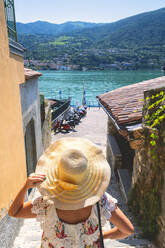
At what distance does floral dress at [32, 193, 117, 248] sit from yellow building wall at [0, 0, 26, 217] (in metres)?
1.40

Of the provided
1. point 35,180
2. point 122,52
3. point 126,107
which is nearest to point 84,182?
point 35,180

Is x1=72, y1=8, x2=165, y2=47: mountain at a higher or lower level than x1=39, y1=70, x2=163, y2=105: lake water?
higher

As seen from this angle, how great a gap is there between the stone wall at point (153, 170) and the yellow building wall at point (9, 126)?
215cm

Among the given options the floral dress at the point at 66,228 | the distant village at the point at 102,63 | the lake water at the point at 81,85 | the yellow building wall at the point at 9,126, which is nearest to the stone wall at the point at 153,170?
the floral dress at the point at 66,228

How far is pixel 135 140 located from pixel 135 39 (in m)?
156

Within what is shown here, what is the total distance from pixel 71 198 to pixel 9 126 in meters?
2.04

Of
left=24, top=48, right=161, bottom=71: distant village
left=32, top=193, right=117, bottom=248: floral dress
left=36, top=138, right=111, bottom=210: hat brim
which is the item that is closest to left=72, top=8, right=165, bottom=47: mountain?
left=24, top=48, right=161, bottom=71: distant village

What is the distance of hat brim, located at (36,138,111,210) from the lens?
148 cm

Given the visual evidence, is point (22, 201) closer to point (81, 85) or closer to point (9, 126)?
point (9, 126)

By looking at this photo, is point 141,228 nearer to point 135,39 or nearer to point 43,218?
point 43,218

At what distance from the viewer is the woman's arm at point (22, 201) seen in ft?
4.80

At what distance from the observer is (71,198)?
1.48 metres

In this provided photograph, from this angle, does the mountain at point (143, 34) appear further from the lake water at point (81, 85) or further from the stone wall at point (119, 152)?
the stone wall at point (119, 152)

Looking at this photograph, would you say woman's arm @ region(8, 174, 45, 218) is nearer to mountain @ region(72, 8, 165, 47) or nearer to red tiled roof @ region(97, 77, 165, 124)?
red tiled roof @ region(97, 77, 165, 124)
